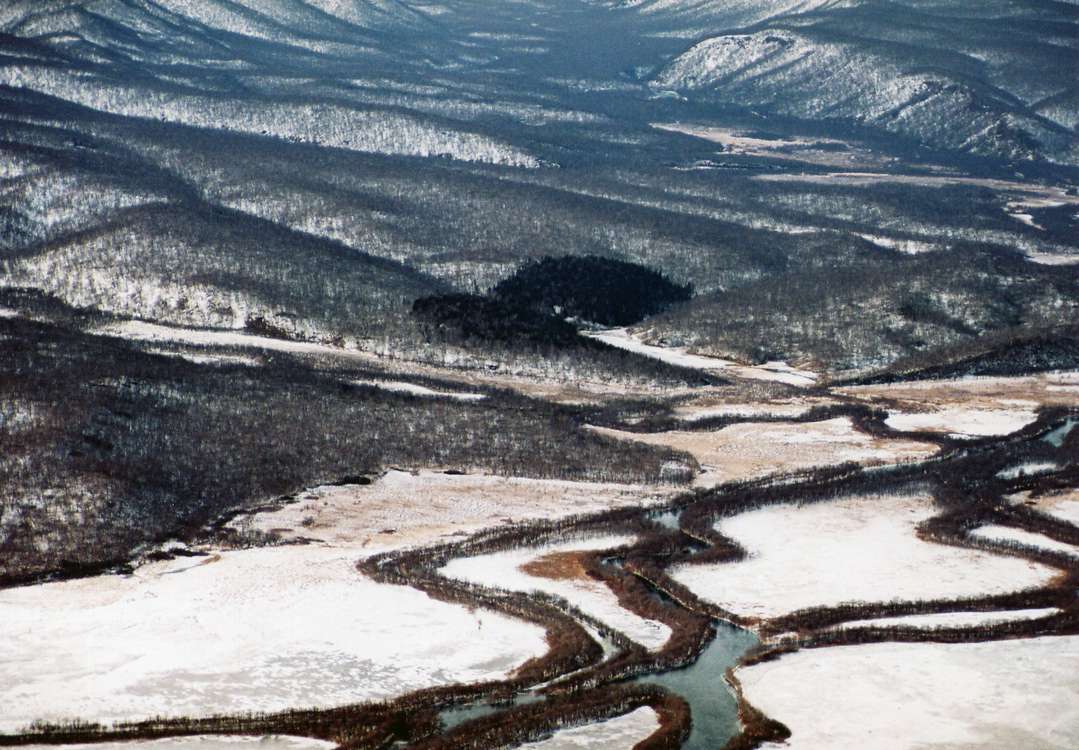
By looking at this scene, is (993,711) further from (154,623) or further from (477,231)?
(477,231)

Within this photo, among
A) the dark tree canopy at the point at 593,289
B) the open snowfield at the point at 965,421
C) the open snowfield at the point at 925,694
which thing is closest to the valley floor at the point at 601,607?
the open snowfield at the point at 925,694

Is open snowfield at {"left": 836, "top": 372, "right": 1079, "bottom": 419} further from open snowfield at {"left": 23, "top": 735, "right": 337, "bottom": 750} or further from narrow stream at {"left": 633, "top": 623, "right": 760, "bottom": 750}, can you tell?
open snowfield at {"left": 23, "top": 735, "right": 337, "bottom": 750}

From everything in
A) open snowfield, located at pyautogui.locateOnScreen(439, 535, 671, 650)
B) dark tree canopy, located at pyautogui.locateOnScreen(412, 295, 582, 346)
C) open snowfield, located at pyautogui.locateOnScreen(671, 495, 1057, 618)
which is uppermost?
open snowfield, located at pyautogui.locateOnScreen(671, 495, 1057, 618)

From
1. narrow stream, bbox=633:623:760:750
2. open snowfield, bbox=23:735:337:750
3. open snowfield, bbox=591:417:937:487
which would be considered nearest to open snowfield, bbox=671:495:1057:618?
narrow stream, bbox=633:623:760:750

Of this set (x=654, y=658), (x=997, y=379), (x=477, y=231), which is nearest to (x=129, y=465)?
(x=654, y=658)

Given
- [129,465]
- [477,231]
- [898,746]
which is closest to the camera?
[898,746]
